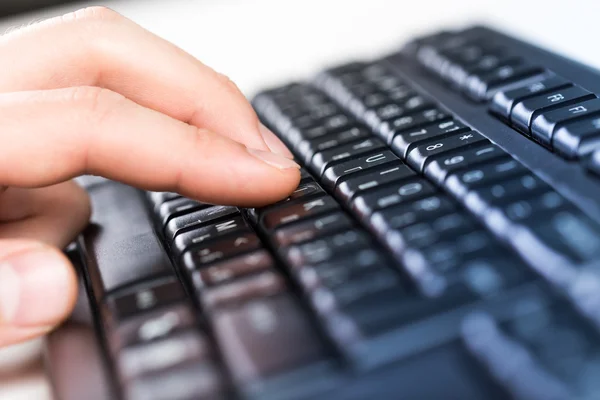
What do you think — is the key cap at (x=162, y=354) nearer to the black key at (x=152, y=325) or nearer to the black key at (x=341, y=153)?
the black key at (x=152, y=325)

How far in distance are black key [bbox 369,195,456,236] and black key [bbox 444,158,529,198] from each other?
0.04 ft

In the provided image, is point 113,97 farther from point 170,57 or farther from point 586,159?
point 586,159

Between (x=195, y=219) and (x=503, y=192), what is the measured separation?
22 centimetres

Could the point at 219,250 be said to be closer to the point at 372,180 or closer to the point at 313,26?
the point at 372,180

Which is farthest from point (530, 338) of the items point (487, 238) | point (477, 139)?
point (477, 139)

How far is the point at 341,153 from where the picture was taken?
515mm

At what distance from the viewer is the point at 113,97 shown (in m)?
0.47

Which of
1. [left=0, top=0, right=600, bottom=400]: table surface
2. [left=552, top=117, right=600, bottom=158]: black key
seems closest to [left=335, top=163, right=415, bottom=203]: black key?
[left=552, top=117, right=600, bottom=158]: black key

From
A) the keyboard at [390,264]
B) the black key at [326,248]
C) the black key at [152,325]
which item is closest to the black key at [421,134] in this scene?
the keyboard at [390,264]

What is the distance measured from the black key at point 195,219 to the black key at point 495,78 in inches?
9.1

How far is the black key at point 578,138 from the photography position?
0.43 m

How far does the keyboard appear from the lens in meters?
0.33

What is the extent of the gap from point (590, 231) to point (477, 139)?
132mm

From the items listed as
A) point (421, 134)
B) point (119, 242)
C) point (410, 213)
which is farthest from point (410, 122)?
point (119, 242)
